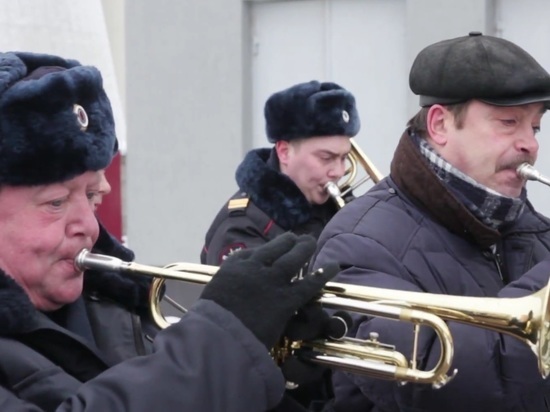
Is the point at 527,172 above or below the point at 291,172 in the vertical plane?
above

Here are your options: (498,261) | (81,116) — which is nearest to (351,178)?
(498,261)

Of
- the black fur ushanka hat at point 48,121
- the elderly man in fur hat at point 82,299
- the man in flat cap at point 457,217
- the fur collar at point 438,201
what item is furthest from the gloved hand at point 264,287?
the fur collar at point 438,201

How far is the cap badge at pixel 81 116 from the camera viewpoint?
2.23 meters

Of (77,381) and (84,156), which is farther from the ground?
(84,156)

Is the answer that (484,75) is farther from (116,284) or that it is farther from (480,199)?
(116,284)

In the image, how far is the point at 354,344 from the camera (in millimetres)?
2402

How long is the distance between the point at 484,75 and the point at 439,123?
0.55 feet

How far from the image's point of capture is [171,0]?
816cm

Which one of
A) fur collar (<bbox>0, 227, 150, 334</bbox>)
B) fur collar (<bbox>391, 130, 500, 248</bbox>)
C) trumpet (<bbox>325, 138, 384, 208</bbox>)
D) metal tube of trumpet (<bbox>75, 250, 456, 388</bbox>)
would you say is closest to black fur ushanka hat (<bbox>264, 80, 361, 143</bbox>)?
trumpet (<bbox>325, 138, 384, 208</bbox>)

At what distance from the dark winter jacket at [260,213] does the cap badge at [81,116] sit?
8.22 feet

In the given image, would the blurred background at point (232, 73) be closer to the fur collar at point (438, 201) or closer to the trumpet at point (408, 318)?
the fur collar at point (438, 201)

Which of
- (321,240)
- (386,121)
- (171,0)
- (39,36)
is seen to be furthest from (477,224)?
(171,0)

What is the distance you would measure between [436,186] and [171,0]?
5.55m

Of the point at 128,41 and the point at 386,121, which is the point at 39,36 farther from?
the point at 128,41
